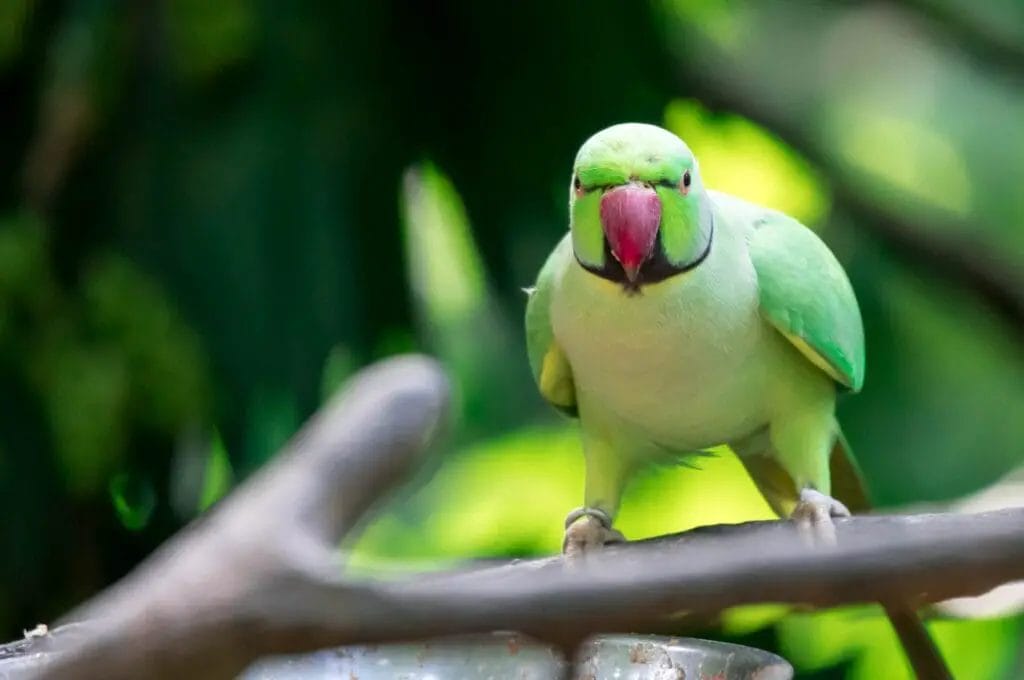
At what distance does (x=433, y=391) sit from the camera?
0.39m

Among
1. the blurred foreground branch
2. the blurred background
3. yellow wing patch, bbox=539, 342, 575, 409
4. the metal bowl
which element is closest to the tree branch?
the blurred background

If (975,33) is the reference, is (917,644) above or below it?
below

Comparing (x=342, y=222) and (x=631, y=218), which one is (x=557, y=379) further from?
(x=342, y=222)

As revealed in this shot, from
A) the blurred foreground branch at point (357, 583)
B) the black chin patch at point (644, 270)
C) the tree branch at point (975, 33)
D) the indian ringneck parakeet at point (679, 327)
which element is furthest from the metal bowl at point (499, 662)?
the tree branch at point (975, 33)

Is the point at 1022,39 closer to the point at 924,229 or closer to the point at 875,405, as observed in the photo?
the point at 924,229

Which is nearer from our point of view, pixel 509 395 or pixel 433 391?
pixel 433 391

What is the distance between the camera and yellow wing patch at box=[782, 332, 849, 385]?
3.21ft

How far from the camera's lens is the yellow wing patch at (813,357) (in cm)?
98

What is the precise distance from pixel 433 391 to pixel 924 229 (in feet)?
5.06

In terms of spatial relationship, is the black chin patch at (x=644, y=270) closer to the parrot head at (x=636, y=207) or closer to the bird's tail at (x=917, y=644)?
the parrot head at (x=636, y=207)

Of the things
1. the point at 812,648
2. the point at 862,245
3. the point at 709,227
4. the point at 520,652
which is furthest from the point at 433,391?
the point at 862,245

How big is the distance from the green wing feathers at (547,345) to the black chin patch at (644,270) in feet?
0.34

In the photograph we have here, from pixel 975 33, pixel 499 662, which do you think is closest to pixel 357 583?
pixel 499 662

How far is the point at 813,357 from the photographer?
3.26 feet
